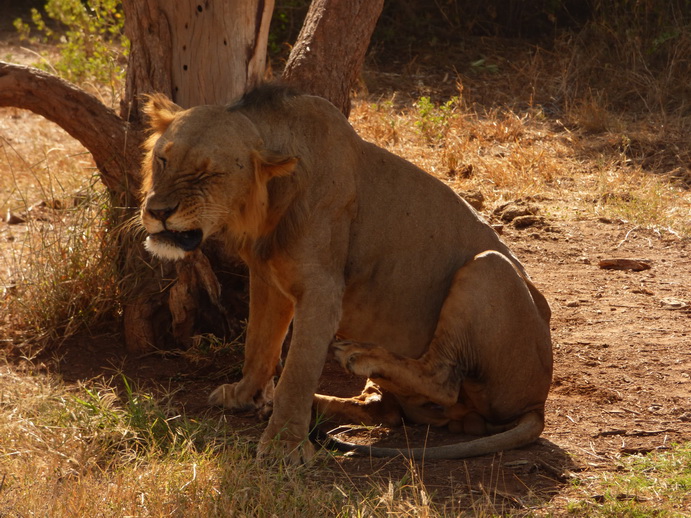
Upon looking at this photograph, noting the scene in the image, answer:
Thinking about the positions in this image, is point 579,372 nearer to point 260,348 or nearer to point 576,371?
point 576,371

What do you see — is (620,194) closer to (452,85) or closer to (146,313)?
(452,85)

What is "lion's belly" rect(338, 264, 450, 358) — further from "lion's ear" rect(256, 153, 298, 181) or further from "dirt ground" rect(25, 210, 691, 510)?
"lion's ear" rect(256, 153, 298, 181)

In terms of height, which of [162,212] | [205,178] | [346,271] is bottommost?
[346,271]

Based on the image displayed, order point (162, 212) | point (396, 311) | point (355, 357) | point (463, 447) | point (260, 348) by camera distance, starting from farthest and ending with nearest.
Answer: point (260, 348) → point (396, 311) → point (355, 357) → point (463, 447) → point (162, 212)

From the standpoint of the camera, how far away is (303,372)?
4.07 metres

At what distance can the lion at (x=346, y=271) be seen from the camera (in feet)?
12.6

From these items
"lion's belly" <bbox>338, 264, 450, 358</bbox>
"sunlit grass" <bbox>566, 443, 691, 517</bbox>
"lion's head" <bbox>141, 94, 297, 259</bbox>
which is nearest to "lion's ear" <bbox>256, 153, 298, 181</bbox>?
"lion's head" <bbox>141, 94, 297, 259</bbox>

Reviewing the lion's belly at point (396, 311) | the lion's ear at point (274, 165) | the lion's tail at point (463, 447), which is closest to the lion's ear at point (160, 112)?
the lion's ear at point (274, 165)

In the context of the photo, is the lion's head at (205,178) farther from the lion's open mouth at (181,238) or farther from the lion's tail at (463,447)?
the lion's tail at (463,447)

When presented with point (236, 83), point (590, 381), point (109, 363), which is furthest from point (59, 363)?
point (590, 381)

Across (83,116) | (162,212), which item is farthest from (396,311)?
(83,116)

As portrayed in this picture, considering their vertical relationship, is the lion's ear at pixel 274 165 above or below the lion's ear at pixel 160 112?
below

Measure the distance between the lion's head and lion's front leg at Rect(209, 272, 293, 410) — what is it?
689 millimetres

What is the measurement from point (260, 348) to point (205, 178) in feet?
4.05
